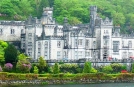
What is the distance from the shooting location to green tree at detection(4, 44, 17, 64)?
96.0 metres

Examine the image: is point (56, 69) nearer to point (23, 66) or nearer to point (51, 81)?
point (51, 81)

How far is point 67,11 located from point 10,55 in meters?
38.9

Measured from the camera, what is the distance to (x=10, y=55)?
9600 cm

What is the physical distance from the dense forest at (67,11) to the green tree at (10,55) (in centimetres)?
2751

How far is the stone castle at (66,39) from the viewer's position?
10300 cm

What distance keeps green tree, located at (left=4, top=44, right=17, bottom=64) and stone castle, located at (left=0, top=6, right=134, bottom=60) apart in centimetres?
795

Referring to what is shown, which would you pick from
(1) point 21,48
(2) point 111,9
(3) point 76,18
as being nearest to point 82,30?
(1) point 21,48

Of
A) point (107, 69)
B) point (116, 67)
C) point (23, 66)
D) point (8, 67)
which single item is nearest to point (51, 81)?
point (23, 66)

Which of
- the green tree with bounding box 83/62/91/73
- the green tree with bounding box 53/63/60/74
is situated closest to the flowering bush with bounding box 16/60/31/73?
the green tree with bounding box 53/63/60/74

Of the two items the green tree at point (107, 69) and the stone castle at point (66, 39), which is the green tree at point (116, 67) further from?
the stone castle at point (66, 39)

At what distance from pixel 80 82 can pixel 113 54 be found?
750 inches

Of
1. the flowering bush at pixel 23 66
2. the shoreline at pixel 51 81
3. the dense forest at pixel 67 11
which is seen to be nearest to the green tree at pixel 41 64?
the flowering bush at pixel 23 66

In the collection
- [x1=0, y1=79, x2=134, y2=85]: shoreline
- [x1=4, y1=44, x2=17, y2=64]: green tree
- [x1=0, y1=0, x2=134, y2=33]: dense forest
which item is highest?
[x1=0, y1=0, x2=134, y2=33]: dense forest

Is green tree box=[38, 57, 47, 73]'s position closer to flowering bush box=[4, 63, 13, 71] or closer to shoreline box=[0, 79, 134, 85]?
flowering bush box=[4, 63, 13, 71]
